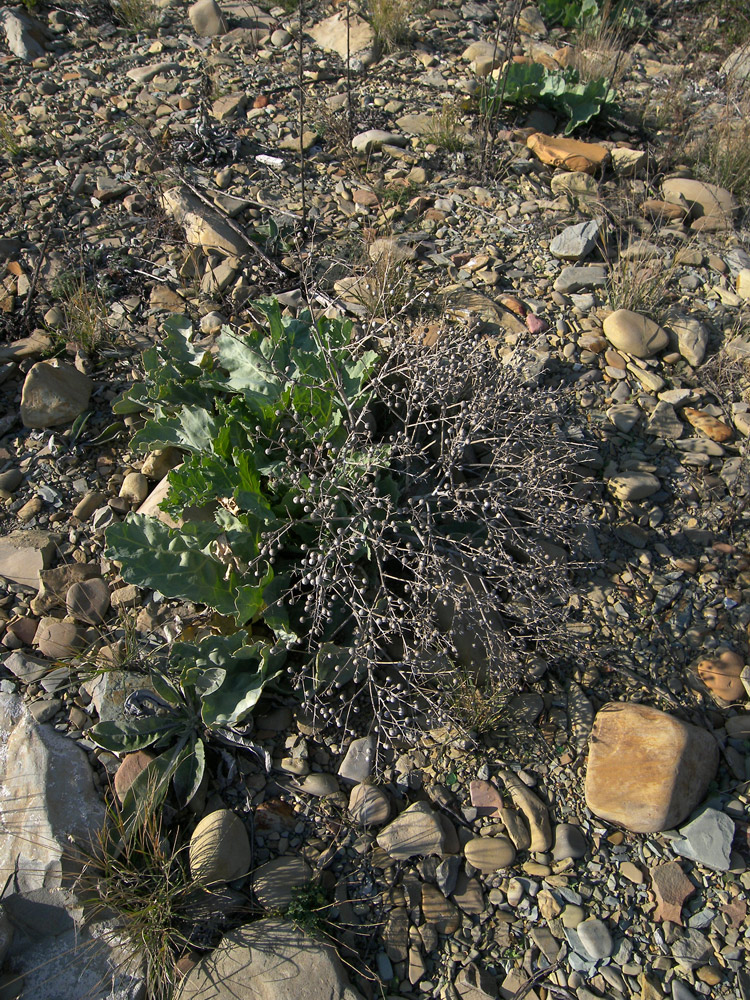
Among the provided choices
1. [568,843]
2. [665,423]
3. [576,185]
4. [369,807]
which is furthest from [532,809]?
[576,185]

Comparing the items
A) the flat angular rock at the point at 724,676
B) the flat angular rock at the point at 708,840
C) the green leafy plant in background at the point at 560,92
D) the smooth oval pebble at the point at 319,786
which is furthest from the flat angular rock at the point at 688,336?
the smooth oval pebble at the point at 319,786

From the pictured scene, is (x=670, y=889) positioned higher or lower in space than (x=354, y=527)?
lower

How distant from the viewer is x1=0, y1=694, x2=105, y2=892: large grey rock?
2.17 meters

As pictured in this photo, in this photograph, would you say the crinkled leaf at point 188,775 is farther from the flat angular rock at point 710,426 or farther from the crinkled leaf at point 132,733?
the flat angular rock at point 710,426

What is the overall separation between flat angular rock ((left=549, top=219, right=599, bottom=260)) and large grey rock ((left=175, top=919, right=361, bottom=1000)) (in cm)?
341

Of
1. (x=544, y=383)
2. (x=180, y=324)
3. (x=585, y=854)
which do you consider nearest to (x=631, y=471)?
(x=544, y=383)

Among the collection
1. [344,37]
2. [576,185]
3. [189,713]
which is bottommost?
[189,713]

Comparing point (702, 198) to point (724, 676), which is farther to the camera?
point (702, 198)

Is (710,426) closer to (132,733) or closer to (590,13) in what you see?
(132,733)

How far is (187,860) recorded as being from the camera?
2195mm

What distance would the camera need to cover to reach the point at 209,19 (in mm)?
5367

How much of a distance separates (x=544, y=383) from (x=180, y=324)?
5.56 feet

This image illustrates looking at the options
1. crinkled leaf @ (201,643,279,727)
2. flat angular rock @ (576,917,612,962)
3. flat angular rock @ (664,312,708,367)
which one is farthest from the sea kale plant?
flat angular rock @ (664,312,708,367)

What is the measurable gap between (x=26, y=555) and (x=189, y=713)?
1.03 m
